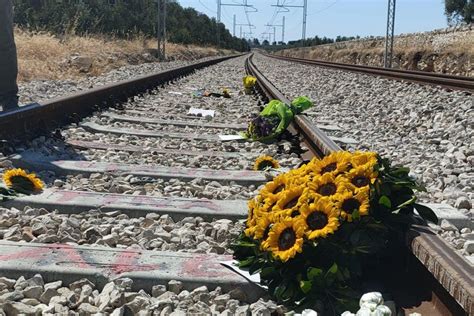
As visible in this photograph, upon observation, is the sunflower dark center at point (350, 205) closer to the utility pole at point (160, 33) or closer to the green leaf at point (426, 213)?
the green leaf at point (426, 213)

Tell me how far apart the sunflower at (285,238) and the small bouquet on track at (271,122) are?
11.4 feet

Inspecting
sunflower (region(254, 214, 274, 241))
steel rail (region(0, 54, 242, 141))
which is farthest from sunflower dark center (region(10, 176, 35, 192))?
sunflower (region(254, 214, 274, 241))

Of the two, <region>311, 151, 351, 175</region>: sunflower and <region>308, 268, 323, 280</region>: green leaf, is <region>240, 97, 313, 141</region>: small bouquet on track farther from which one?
<region>308, 268, 323, 280</region>: green leaf

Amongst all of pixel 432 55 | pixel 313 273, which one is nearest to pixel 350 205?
pixel 313 273

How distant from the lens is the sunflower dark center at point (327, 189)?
2610 mm

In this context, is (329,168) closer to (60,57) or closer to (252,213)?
(252,213)

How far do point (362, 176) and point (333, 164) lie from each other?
24 centimetres

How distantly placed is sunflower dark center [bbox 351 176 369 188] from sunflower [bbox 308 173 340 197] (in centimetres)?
8

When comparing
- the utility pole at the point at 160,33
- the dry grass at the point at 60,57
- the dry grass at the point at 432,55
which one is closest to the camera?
the dry grass at the point at 60,57

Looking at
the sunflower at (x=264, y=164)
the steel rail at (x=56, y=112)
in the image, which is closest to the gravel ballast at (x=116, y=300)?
the sunflower at (x=264, y=164)

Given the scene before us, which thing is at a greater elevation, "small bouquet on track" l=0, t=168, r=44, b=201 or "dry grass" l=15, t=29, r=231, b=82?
"dry grass" l=15, t=29, r=231, b=82

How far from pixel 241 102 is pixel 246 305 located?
26.6ft

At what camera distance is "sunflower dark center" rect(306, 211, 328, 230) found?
2.44m

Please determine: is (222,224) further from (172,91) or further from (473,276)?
(172,91)
